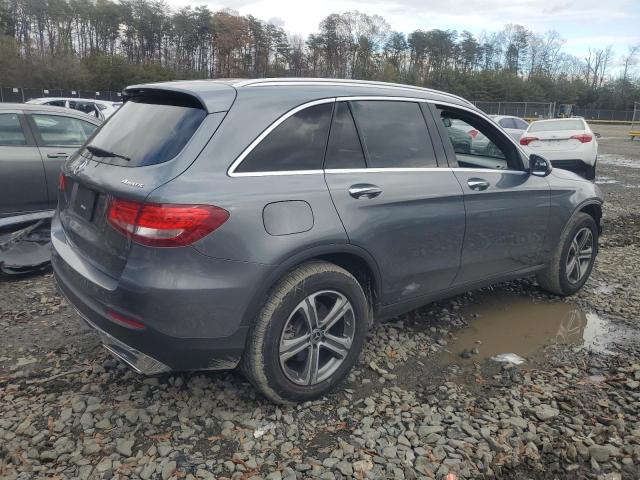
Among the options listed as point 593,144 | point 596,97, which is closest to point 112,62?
point 593,144

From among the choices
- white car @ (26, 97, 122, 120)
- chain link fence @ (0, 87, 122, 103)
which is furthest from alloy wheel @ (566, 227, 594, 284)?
chain link fence @ (0, 87, 122, 103)

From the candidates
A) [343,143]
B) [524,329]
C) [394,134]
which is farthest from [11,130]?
[524,329]

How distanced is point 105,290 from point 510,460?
221 centimetres

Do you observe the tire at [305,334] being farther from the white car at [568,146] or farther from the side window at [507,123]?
the side window at [507,123]

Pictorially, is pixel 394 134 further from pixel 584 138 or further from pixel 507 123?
pixel 507 123

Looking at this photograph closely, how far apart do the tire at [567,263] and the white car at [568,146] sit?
717 cm

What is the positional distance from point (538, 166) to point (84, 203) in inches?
135

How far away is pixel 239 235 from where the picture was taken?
2553 millimetres

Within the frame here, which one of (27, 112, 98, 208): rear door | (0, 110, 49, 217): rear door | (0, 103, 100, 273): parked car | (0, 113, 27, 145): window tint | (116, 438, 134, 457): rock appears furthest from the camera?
(27, 112, 98, 208): rear door

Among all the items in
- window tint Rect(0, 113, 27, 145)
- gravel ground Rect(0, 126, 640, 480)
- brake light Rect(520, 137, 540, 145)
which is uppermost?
brake light Rect(520, 137, 540, 145)

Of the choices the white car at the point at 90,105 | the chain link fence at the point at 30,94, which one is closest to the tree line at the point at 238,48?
the chain link fence at the point at 30,94

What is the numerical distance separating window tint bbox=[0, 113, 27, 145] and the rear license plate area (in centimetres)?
370

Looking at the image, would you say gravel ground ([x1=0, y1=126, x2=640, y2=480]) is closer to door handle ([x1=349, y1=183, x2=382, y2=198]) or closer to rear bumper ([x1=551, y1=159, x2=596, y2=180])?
door handle ([x1=349, y1=183, x2=382, y2=198])

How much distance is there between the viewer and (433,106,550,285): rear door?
12.3 ft
